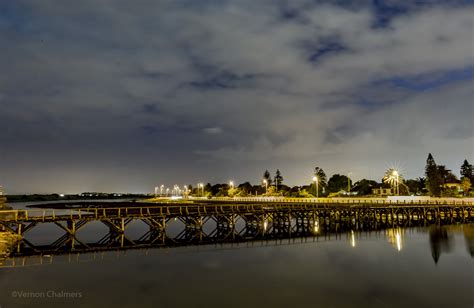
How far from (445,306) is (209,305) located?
47.2 ft

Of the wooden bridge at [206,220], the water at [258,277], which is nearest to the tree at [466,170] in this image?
the wooden bridge at [206,220]

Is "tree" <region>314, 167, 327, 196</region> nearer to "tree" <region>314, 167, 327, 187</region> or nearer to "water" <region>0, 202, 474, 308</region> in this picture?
"tree" <region>314, 167, 327, 187</region>

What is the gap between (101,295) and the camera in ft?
84.0

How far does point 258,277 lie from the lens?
30.4m

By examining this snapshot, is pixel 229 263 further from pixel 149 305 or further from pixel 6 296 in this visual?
pixel 6 296

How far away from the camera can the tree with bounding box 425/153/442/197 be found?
115m

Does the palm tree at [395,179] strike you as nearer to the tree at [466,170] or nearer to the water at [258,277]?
the tree at [466,170]

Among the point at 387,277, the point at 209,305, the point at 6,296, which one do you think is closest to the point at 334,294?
the point at 387,277

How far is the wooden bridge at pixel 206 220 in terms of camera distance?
40062mm

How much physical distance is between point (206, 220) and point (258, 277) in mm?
23766

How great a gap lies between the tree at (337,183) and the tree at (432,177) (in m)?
41.7

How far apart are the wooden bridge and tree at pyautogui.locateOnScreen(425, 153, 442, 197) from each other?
51.0 metres

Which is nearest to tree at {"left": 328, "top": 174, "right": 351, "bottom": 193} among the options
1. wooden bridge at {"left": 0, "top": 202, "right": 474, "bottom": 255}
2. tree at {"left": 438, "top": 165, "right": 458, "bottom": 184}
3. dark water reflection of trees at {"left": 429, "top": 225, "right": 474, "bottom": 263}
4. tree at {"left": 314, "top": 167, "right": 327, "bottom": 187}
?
tree at {"left": 314, "top": 167, "right": 327, "bottom": 187}

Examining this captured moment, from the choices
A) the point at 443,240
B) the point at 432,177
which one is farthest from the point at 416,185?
the point at 443,240
